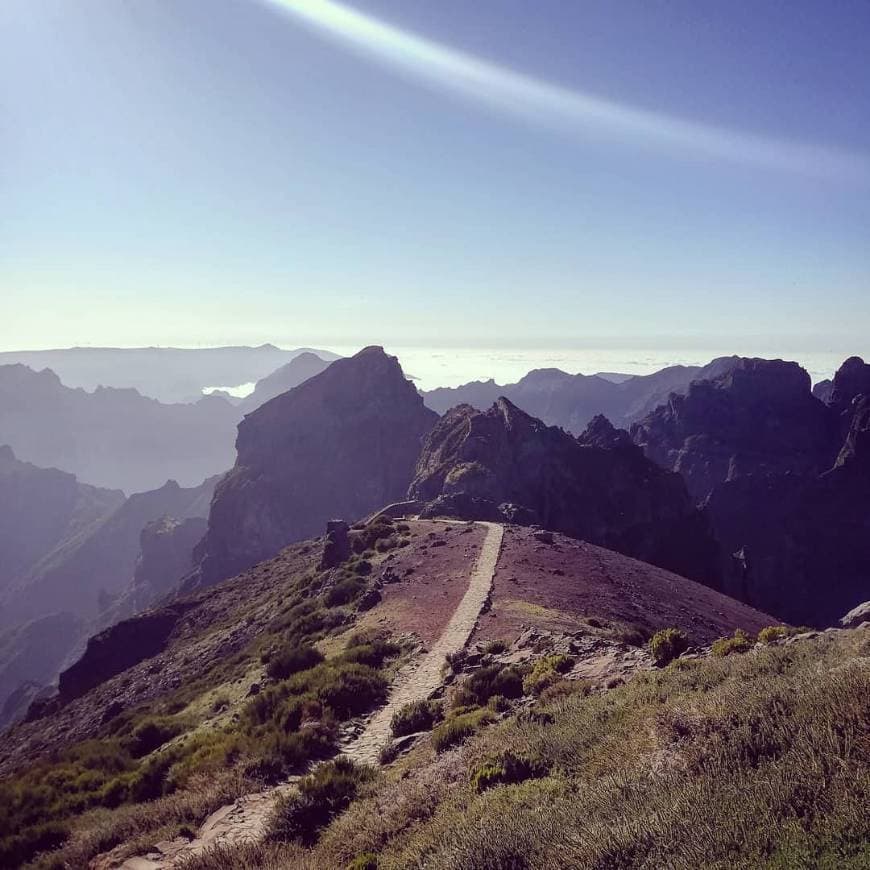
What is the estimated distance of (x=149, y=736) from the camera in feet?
63.1

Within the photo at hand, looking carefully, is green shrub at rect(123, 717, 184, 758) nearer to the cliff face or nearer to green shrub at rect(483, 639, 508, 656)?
green shrub at rect(483, 639, 508, 656)

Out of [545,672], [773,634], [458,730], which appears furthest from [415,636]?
[773,634]

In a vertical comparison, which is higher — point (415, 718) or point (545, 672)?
point (545, 672)

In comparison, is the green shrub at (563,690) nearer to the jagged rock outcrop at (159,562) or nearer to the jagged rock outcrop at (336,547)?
the jagged rock outcrop at (336,547)

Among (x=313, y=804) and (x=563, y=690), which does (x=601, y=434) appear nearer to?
(x=563, y=690)

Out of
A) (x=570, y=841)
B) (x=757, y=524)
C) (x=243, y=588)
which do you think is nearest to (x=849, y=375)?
(x=757, y=524)

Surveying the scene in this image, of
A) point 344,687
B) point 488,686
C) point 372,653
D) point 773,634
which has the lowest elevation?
point 372,653

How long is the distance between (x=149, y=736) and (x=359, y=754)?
31.4 feet

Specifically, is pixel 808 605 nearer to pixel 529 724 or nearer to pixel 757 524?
pixel 757 524

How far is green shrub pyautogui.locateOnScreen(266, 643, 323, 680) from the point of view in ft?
69.2

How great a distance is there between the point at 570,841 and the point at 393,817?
365 centimetres

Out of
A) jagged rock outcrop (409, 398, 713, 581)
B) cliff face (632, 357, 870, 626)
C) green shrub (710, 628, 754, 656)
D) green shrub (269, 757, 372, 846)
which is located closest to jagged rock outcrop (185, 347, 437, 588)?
jagged rock outcrop (409, 398, 713, 581)

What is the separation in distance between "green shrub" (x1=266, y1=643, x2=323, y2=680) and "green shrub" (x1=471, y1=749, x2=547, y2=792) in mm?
13093

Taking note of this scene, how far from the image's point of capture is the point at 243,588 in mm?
52844
